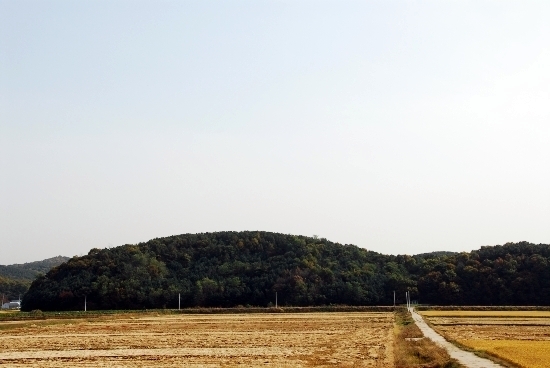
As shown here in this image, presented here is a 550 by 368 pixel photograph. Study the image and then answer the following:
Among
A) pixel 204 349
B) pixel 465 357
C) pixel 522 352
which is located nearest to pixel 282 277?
pixel 204 349

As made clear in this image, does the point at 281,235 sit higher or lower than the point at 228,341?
higher

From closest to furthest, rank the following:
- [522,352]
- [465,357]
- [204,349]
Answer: [465,357] < [522,352] < [204,349]

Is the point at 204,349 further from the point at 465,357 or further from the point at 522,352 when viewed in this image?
the point at 522,352

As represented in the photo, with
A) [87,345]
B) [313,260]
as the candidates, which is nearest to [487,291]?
[313,260]

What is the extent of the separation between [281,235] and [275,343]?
8261 centimetres

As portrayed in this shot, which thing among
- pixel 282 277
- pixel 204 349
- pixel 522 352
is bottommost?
pixel 204 349

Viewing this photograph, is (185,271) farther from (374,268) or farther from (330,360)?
(330,360)

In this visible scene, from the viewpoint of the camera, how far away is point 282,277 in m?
98.8

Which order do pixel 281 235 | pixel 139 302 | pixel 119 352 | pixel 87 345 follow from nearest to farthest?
pixel 119 352, pixel 87 345, pixel 139 302, pixel 281 235

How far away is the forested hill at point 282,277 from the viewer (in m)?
87.6

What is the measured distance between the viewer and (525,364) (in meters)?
21.1

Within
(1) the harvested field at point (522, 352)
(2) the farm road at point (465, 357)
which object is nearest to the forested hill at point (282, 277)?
(2) the farm road at point (465, 357)

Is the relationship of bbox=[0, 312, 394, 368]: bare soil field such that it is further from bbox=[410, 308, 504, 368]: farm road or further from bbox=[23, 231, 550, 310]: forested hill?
bbox=[23, 231, 550, 310]: forested hill

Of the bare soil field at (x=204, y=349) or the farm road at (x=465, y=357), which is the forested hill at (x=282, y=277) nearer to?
the bare soil field at (x=204, y=349)
